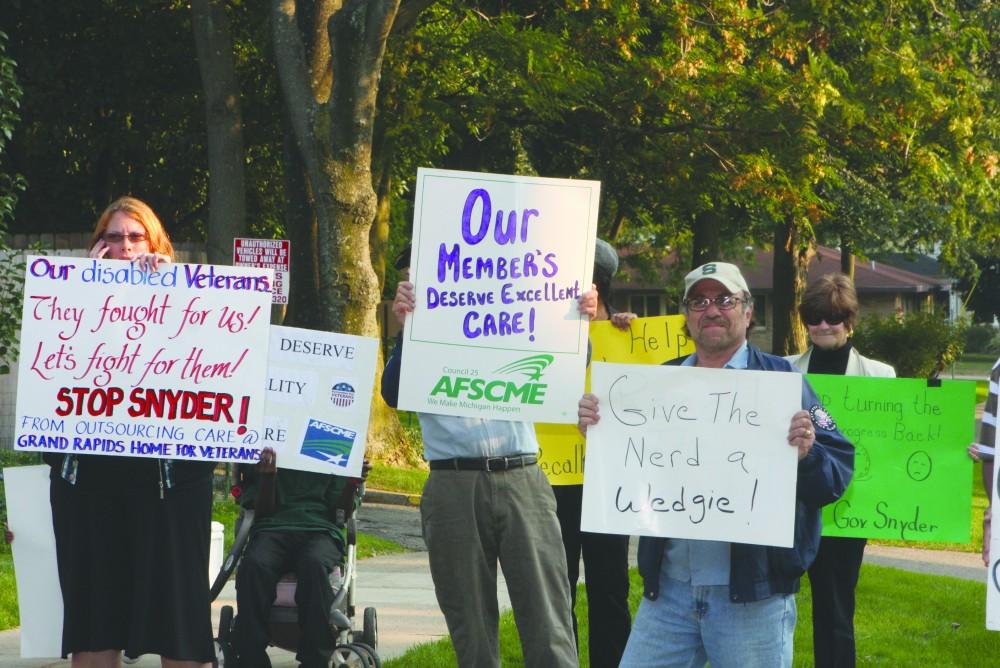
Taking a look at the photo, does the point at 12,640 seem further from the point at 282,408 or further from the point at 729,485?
the point at 729,485

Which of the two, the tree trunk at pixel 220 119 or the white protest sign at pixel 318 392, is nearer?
the white protest sign at pixel 318 392

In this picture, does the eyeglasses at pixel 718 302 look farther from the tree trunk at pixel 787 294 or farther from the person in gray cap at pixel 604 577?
the tree trunk at pixel 787 294

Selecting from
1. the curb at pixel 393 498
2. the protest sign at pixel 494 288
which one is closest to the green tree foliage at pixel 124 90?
the curb at pixel 393 498

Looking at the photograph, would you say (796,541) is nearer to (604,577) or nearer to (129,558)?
(604,577)

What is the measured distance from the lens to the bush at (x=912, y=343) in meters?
33.4

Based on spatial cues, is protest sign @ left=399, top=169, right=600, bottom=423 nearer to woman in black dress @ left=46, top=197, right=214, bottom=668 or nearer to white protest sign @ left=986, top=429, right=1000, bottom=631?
woman in black dress @ left=46, top=197, right=214, bottom=668

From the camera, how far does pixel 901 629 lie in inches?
315

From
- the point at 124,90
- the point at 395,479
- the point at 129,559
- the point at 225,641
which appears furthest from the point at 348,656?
the point at 124,90

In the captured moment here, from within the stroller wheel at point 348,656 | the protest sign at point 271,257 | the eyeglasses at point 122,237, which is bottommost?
the stroller wheel at point 348,656

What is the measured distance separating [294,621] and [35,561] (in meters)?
1.41

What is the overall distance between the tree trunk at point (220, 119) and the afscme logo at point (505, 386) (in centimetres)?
951

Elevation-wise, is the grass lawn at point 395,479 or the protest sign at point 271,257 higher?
the protest sign at point 271,257

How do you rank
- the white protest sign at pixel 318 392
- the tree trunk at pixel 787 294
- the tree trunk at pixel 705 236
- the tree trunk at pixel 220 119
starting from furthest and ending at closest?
the tree trunk at pixel 787 294 < the tree trunk at pixel 705 236 < the tree trunk at pixel 220 119 < the white protest sign at pixel 318 392

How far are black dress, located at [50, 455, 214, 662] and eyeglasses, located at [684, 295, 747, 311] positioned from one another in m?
1.79
